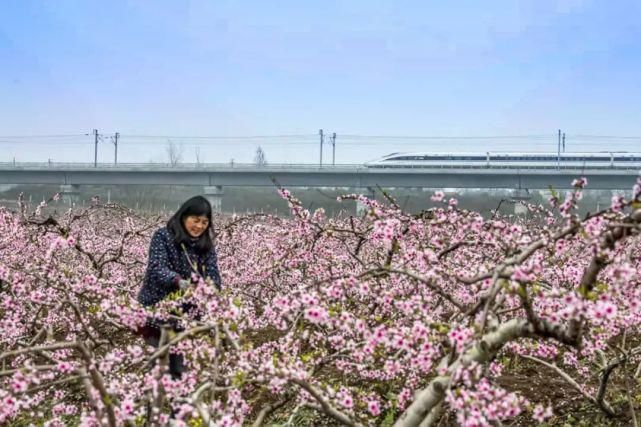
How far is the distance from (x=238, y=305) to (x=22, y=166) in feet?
186

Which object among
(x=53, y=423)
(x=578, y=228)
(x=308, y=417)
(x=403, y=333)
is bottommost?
(x=308, y=417)

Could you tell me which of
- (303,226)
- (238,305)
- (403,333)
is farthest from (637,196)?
(303,226)

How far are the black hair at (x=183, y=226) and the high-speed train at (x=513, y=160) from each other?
44.3 meters

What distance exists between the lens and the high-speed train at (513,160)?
51875 mm

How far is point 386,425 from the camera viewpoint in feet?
16.4

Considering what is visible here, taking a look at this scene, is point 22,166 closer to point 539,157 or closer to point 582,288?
point 539,157

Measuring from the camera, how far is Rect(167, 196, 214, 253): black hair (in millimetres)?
5023

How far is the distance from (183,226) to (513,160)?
5377cm

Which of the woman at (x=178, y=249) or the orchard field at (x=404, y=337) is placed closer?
the orchard field at (x=404, y=337)

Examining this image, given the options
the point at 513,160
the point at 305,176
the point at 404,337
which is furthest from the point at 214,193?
the point at 404,337

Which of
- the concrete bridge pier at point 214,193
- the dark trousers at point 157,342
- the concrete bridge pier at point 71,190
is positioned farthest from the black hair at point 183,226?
the concrete bridge pier at point 71,190

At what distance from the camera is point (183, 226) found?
16.7ft

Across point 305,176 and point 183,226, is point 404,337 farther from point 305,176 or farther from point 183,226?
point 305,176

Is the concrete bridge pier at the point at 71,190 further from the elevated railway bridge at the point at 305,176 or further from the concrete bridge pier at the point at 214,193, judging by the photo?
the concrete bridge pier at the point at 214,193
